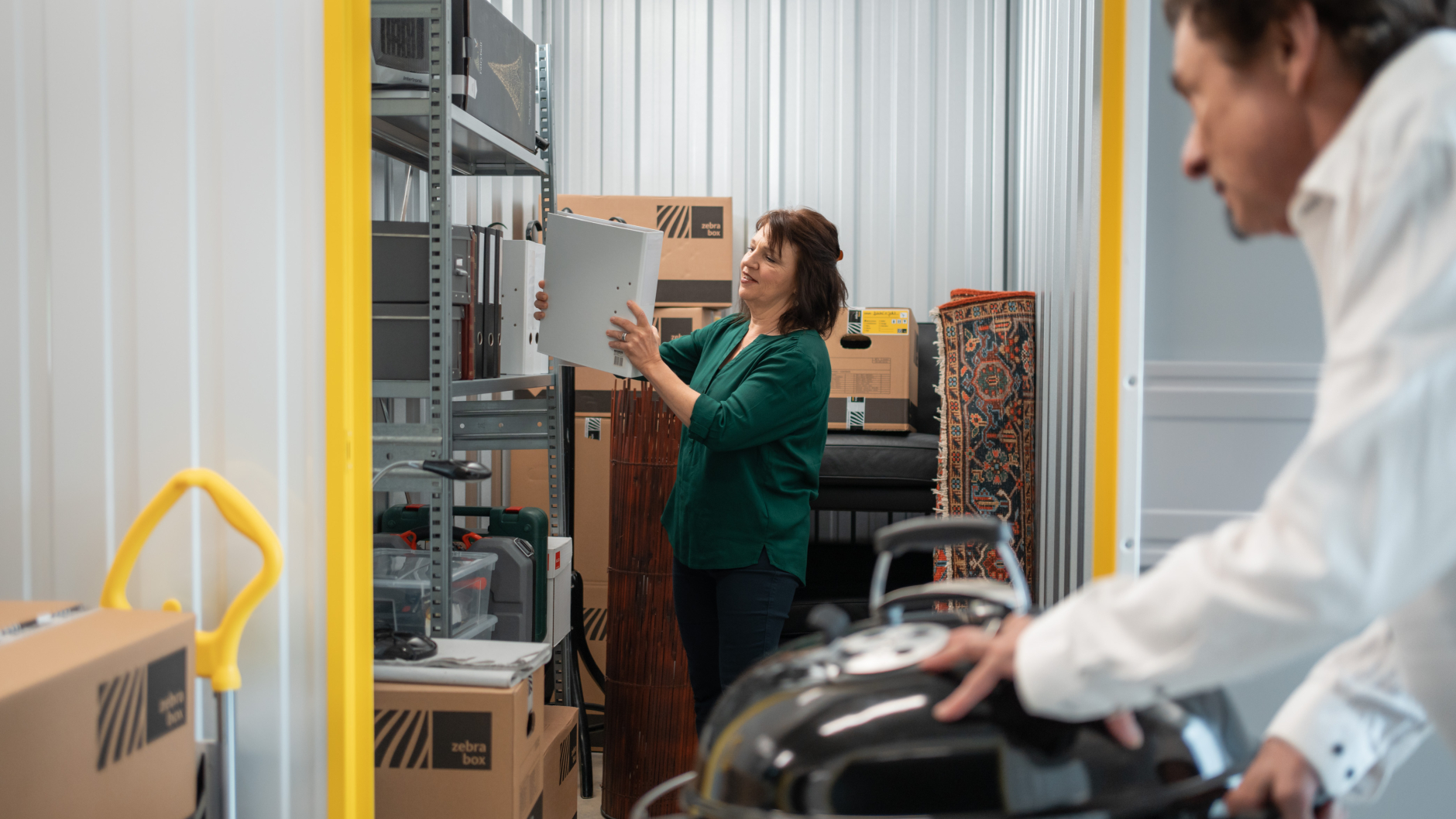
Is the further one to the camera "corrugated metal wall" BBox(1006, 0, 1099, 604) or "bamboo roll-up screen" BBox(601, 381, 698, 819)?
"bamboo roll-up screen" BBox(601, 381, 698, 819)

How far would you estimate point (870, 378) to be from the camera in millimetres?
3482

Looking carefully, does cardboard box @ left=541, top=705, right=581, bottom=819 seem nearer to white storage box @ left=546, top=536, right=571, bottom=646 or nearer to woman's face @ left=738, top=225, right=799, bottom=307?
white storage box @ left=546, top=536, right=571, bottom=646

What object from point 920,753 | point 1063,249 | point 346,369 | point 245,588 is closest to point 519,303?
point 346,369

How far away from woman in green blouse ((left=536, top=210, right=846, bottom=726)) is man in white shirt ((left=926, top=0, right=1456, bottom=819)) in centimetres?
134

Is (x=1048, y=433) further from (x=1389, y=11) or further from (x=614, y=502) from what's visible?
(x=1389, y=11)

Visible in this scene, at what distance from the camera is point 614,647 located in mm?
2854

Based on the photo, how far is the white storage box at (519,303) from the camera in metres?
2.50

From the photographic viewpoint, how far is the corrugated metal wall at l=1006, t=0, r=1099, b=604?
199 cm

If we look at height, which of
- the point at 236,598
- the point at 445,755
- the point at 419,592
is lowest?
the point at 445,755

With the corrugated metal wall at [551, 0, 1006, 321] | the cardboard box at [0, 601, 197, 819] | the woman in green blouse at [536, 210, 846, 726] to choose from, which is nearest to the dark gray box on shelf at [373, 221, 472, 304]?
the woman in green blouse at [536, 210, 846, 726]

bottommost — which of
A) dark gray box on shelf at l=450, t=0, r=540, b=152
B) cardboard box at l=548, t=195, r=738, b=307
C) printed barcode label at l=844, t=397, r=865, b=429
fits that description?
printed barcode label at l=844, t=397, r=865, b=429

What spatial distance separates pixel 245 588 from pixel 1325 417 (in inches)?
56.4

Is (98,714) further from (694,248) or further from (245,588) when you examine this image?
(694,248)

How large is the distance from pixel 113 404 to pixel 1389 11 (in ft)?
5.50
